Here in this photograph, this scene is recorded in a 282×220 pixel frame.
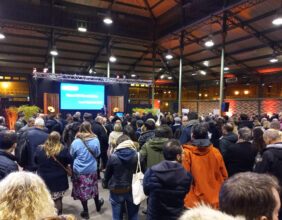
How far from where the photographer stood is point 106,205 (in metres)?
3.43

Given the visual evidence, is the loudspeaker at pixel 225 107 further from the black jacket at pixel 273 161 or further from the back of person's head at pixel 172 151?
the back of person's head at pixel 172 151

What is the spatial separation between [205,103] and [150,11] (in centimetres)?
988

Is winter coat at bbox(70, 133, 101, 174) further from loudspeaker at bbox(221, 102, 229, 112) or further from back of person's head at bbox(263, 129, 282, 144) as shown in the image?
loudspeaker at bbox(221, 102, 229, 112)

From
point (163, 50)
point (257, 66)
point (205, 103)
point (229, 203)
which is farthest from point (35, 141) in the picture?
point (205, 103)

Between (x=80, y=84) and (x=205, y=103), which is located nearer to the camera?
(x=80, y=84)

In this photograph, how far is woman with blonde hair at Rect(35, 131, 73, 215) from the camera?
256 cm

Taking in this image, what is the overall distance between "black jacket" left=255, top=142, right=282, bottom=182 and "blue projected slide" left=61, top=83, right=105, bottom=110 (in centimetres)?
1023

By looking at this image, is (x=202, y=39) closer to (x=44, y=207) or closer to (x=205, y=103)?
(x=205, y=103)

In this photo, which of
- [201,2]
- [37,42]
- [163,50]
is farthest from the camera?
[163,50]

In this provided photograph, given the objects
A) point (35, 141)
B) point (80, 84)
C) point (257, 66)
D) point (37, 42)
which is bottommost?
point (35, 141)

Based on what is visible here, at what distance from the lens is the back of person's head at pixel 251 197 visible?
82 cm

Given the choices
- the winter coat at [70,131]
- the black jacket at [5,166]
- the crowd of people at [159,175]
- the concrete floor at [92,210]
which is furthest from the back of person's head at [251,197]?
the winter coat at [70,131]

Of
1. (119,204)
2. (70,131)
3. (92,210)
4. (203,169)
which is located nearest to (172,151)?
(203,169)

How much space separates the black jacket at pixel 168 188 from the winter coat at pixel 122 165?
0.58 m
